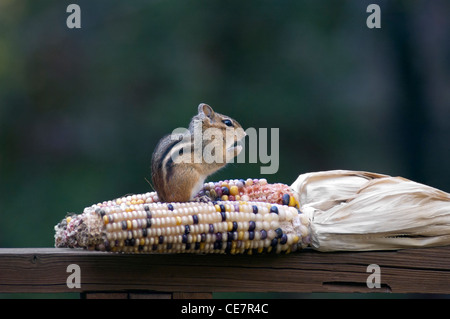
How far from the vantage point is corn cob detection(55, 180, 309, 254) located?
162 cm

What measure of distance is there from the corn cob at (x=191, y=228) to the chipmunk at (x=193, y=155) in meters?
0.14

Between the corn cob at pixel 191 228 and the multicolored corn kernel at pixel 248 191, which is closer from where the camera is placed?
the corn cob at pixel 191 228

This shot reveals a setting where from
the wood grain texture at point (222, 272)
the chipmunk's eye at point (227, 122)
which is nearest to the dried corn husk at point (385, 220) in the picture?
the wood grain texture at point (222, 272)

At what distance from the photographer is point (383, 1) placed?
198 inches

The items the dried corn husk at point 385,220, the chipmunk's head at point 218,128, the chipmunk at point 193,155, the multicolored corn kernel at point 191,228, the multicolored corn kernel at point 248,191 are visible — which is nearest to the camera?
the multicolored corn kernel at point 191,228

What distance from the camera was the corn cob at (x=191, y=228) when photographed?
1623 mm

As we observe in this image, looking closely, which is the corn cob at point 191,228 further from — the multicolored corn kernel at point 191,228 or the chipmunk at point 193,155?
the chipmunk at point 193,155

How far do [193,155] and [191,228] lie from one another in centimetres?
37

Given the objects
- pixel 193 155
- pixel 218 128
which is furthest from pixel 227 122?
pixel 193 155

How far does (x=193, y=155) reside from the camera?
1.97m

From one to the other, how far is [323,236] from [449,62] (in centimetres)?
354

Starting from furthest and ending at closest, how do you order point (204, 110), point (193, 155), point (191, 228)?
point (204, 110)
point (193, 155)
point (191, 228)

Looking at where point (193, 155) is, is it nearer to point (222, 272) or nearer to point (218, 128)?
point (218, 128)

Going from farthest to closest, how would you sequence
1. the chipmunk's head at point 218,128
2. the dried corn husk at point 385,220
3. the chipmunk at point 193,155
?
the chipmunk's head at point 218,128 → the chipmunk at point 193,155 → the dried corn husk at point 385,220
